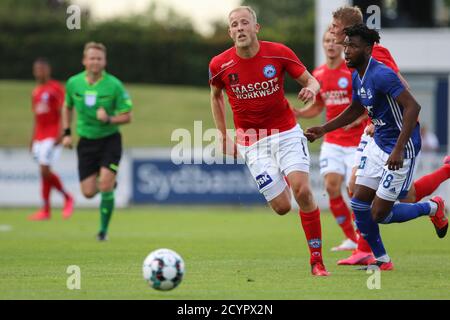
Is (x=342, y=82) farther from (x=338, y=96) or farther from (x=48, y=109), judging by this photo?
(x=48, y=109)

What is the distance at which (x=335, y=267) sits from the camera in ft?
34.0

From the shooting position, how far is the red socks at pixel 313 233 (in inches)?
374

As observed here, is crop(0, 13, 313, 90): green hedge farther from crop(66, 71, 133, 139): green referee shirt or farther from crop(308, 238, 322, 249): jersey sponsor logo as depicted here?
crop(308, 238, 322, 249): jersey sponsor logo

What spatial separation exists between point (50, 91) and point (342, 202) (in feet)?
28.4

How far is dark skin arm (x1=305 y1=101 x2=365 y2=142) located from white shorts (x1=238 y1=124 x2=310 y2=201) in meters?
0.25

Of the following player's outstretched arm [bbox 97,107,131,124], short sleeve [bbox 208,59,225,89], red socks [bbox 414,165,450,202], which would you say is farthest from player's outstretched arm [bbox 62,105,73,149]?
red socks [bbox 414,165,450,202]

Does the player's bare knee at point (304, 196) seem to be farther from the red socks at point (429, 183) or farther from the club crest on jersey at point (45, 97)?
the club crest on jersey at point (45, 97)

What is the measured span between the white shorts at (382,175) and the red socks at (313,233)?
1.88ft

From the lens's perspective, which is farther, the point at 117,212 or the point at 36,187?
the point at 36,187

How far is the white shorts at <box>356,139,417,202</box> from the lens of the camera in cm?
932

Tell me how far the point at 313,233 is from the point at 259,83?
1612mm

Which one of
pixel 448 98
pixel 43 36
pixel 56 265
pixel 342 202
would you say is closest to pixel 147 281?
pixel 56 265

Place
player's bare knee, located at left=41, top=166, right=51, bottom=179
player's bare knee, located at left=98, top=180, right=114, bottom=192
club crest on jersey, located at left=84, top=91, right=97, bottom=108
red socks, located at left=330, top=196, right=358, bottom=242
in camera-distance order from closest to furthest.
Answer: red socks, located at left=330, top=196, right=358, bottom=242 → player's bare knee, located at left=98, top=180, right=114, bottom=192 → club crest on jersey, located at left=84, top=91, right=97, bottom=108 → player's bare knee, located at left=41, top=166, right=51, bottom=179

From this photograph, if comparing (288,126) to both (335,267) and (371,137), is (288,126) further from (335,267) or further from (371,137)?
(335,267)
